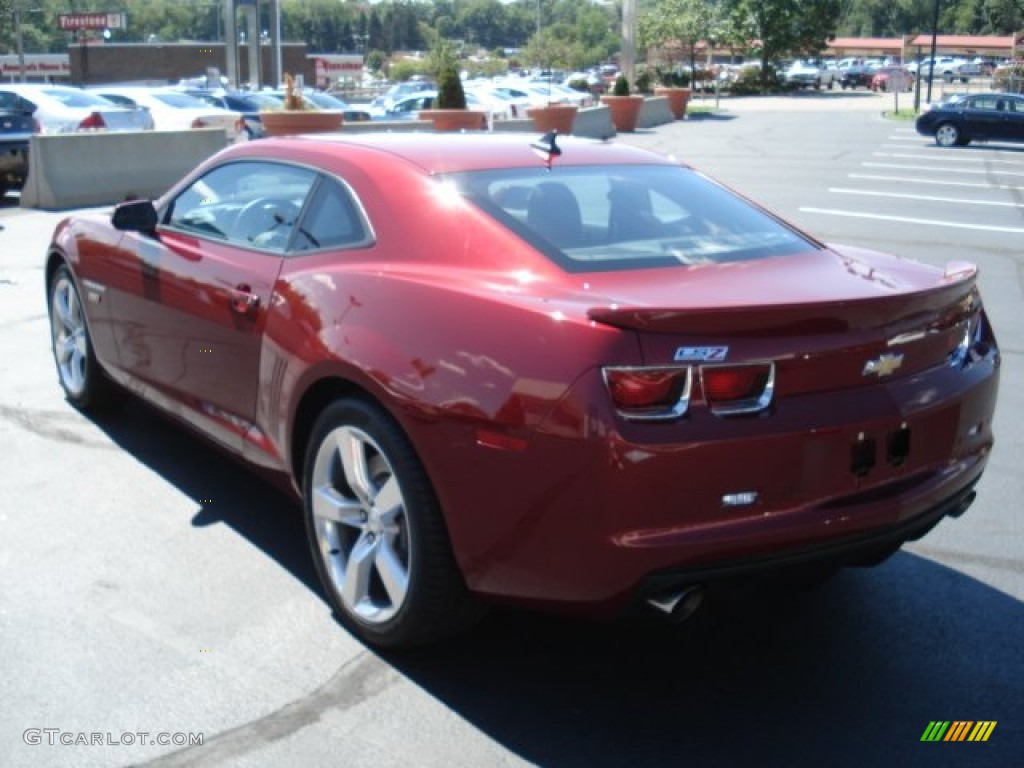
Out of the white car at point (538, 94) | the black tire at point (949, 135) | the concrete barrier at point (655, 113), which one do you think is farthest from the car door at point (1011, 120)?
the white car at point (538, 94)

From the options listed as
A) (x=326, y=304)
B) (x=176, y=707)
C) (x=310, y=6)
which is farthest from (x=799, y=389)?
(x=310, y=6)

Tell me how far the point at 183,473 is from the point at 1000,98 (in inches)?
1186

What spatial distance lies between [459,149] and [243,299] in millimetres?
965

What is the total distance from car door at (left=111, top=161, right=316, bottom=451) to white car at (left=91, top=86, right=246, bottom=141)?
19.7 meters

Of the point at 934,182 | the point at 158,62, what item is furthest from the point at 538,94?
the point at 158,62

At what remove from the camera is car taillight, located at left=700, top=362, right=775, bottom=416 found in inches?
124

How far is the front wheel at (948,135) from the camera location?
31.2 m

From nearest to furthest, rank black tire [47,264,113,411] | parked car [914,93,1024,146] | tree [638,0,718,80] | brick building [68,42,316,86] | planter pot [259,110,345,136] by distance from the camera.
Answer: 1. black tire [47,264,113,411]
2. planter pot [259,110,345,136]
3. parked car [914,93,1024,146]
4. tree [638,0,718,80]
5. brick building [68,42,316,86]

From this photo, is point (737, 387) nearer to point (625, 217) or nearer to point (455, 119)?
point (625, 217)

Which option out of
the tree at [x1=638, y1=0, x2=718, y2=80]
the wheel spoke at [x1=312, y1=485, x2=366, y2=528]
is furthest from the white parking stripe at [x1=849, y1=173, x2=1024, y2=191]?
the tree at [x1=638, y1=0, x2=718, y2=80]

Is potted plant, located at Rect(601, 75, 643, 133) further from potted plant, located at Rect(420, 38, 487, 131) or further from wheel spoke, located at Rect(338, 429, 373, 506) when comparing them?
wheel spoke, located at Rect(338, 429, 373, 506)

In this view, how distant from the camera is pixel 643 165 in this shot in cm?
473

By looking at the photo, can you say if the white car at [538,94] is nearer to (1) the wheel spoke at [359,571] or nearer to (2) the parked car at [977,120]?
(2) the parked car at [977,120]

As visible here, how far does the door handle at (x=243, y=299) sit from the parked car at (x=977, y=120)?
29747 millimetres
